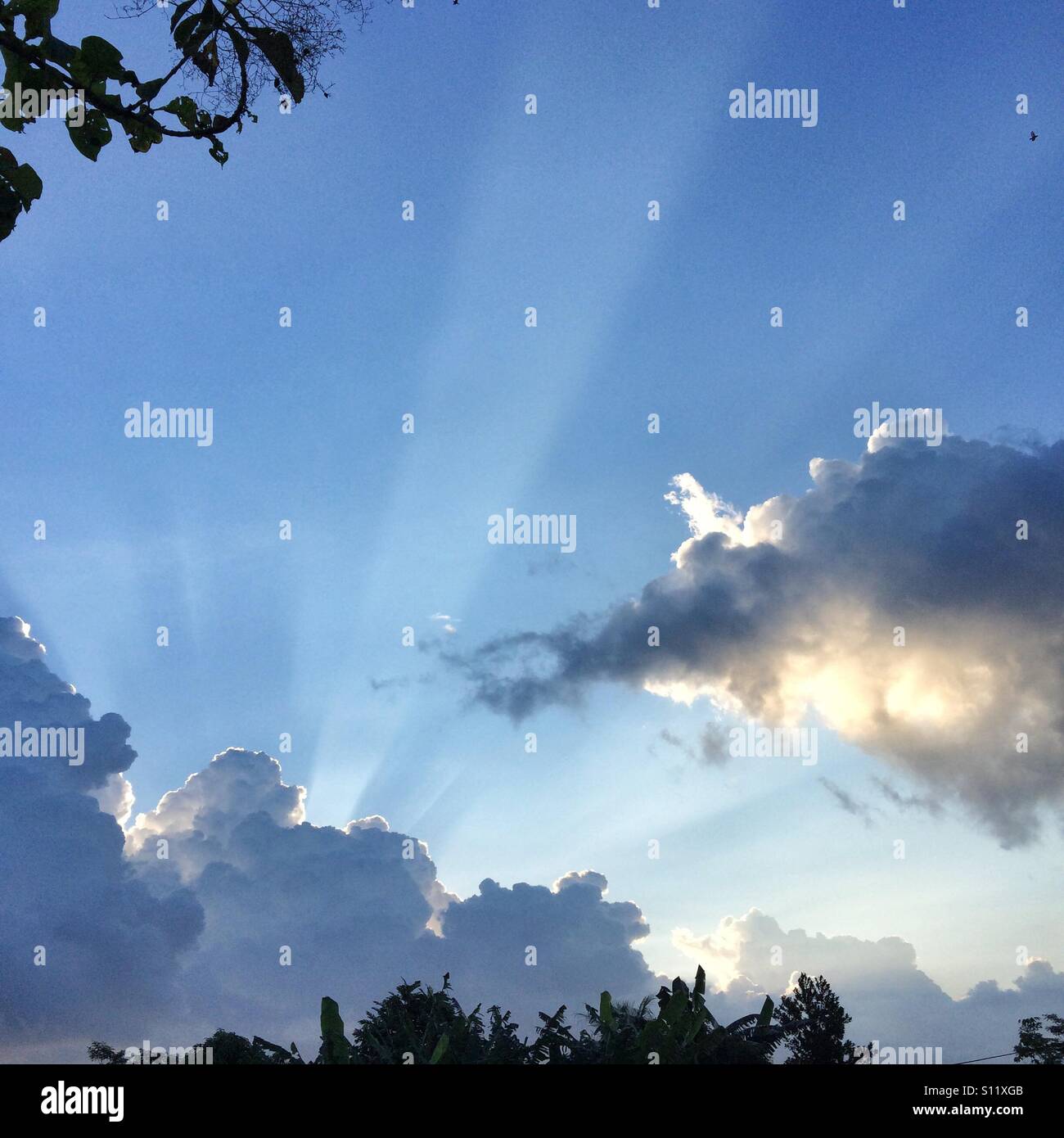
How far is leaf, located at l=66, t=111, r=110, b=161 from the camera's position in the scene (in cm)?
500

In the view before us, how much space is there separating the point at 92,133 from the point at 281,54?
1.20m

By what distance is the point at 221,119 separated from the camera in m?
5.27

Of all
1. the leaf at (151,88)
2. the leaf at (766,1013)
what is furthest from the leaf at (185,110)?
the leaf at (766,1013)

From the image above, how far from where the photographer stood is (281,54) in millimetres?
5254

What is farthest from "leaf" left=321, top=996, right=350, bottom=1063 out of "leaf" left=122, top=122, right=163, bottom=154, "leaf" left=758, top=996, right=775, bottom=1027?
"leaf" left=122, top=122, right=163, bottom=154

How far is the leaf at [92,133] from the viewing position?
197 inches

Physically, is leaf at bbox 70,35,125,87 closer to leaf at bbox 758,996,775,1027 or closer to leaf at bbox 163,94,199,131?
leaf at bbox 163,94,199,131

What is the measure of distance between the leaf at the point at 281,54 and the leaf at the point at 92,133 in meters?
1.03

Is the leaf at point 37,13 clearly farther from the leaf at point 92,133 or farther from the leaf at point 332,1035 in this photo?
the leaf at point 332,1035
